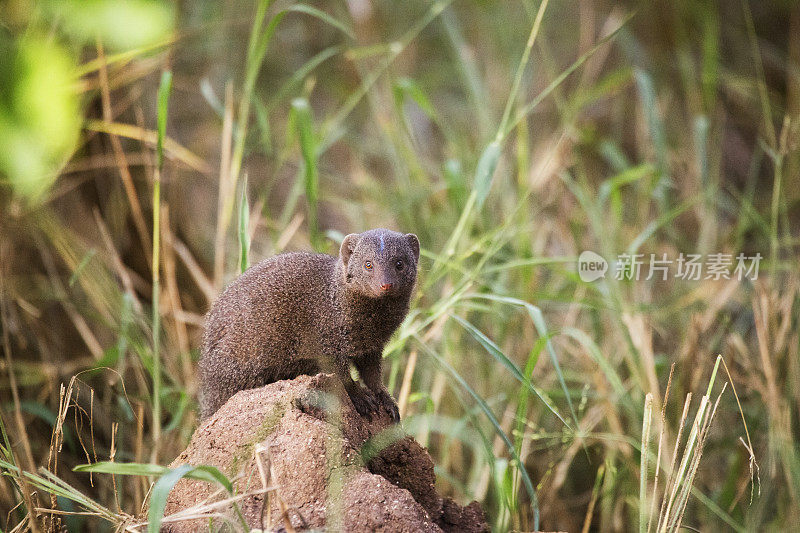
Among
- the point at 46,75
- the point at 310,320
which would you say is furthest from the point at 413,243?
the point at 46,75

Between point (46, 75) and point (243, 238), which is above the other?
point (46, 75)

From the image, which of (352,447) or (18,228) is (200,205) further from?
(352,447)

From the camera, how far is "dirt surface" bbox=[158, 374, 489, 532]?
2.35m

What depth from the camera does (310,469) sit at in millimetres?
2447

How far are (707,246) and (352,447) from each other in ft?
12.8

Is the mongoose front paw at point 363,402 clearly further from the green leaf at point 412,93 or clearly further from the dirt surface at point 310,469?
the green leaf at point 412,93

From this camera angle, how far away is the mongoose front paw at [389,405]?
3111mm

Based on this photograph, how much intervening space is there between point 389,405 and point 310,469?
746 mm

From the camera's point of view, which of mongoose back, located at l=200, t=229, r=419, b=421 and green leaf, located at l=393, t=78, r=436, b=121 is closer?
mongoose back, located at l=200, t=229, r=419, b=421

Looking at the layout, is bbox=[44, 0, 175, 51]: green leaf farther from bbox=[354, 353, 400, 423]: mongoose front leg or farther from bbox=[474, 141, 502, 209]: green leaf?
bbox=[354, 353, 400, 423]: mongoose front leg

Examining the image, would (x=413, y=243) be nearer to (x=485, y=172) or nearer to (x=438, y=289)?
(x=485, y=172)

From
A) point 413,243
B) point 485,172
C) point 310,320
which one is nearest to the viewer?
point 310,320

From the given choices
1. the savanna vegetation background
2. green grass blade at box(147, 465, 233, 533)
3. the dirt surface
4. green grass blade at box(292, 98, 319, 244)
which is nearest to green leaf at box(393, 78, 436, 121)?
the savanna vegetation background

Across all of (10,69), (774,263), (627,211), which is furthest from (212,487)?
(627,211)
